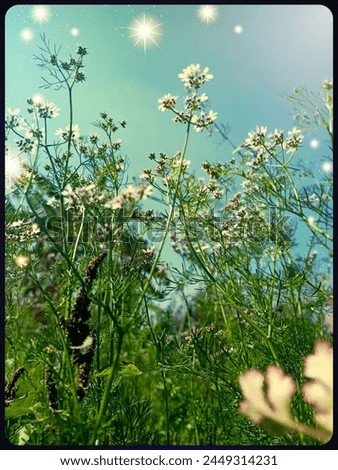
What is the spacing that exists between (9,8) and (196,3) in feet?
1.60

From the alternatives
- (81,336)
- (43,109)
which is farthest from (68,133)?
(81,336)

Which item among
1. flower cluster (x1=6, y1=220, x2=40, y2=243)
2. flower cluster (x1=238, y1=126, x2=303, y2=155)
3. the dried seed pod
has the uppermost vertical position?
flower cluster (x1=238, y1=126, x2=303, y2=155)

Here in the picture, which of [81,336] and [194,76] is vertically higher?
[194,76]

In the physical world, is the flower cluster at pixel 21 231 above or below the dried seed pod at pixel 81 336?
above

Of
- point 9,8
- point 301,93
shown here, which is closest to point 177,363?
point 301,93

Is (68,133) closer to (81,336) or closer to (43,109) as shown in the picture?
(43,109)

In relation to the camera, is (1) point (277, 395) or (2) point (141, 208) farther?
(2) point (141, 208)

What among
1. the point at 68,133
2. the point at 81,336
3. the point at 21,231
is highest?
the point at 68,133

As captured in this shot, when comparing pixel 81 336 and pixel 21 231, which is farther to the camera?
pixel 21 231

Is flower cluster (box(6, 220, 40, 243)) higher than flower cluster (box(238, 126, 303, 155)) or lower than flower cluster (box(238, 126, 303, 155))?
lower

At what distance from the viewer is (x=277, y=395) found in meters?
0.71
